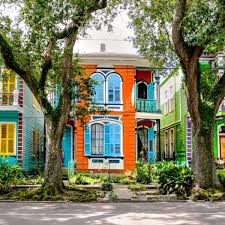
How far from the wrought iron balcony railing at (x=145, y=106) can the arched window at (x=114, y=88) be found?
1258 mm

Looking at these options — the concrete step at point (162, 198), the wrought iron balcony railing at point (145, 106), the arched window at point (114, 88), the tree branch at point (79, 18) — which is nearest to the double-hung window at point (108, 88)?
the arched window at point (114, 88)

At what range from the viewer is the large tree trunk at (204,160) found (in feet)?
51.9

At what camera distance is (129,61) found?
25516 millimetres

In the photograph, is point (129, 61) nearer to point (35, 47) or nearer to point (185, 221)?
point (35, 47)

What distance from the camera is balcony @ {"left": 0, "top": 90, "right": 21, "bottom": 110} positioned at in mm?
23219

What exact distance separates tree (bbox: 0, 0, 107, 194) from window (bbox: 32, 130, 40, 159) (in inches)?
422

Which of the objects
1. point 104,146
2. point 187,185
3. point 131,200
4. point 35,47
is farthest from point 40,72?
point 104,146

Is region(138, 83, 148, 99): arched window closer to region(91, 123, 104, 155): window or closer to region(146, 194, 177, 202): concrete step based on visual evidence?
region(91, 123, 104, 155): window

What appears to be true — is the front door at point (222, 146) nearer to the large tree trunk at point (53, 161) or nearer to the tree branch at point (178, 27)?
the tree branch at point (178, 27)

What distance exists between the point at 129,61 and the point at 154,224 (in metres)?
16.6

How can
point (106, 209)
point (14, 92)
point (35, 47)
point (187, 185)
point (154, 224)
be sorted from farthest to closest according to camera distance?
1. point (14, 92)
2. point (187, 185)
3. point (35, 47)
4. point (106, 209)
5. point (154, 224)

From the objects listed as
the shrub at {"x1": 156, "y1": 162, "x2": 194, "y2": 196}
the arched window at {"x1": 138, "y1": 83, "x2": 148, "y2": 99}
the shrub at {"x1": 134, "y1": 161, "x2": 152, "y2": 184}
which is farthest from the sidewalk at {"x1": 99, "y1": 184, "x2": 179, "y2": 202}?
the arched window at {"x1": 138, "y1": 83, "x2": 148, "y2": 99}

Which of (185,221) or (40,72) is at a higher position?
(40,72)

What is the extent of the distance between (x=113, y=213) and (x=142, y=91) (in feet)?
51.2
